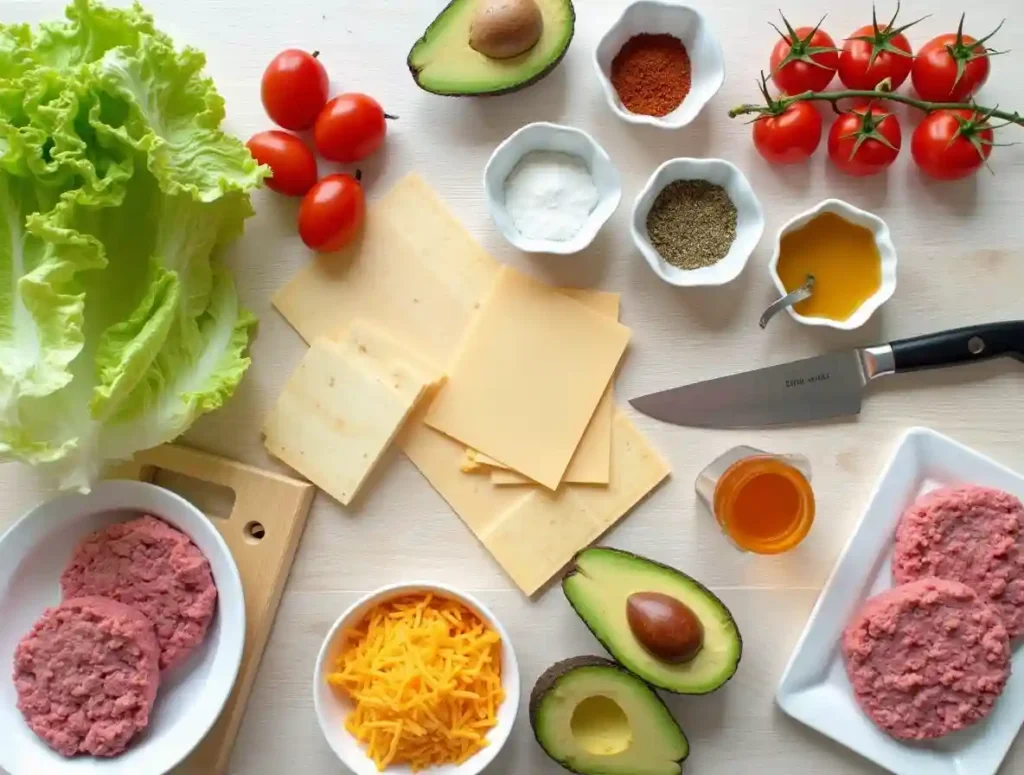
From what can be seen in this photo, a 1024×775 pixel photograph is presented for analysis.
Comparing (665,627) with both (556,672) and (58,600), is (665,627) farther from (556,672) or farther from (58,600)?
(58,600)

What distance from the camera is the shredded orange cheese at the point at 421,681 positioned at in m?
1.21

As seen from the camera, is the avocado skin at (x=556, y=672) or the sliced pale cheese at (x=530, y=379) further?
the sliced pale cheese at (x=530, y=379)

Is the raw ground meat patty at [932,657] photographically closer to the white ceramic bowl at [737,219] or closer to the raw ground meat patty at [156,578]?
the white ceramic bowl at [737,219]

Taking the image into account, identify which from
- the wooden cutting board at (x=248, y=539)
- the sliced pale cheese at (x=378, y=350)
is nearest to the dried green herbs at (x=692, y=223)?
the sliced pale cheese at (x=378, y=350)

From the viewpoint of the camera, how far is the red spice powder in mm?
1336

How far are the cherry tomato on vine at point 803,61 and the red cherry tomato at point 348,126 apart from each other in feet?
1.84

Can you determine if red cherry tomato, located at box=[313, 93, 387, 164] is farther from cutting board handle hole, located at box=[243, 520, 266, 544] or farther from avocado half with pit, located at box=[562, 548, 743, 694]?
avocado half with pit, located at box=[562, 548, 743, 694]

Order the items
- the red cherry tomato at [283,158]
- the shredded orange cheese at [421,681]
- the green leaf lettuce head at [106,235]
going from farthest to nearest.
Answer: the red cherry tomato at [283,158] → the shredded orange cheese at [421,681] → the green leaf lettuce head at [106,235]

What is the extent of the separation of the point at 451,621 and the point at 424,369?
35 centimetres

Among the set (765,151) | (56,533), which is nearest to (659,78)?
(765,151)

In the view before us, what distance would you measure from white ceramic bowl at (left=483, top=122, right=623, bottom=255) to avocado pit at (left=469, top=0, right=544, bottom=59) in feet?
0.35

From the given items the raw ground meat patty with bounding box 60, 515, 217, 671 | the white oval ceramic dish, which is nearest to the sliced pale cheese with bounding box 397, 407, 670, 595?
the white oval ceramic dish

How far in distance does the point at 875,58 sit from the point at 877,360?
0.41 meters

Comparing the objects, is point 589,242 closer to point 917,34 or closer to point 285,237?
point 285,237
